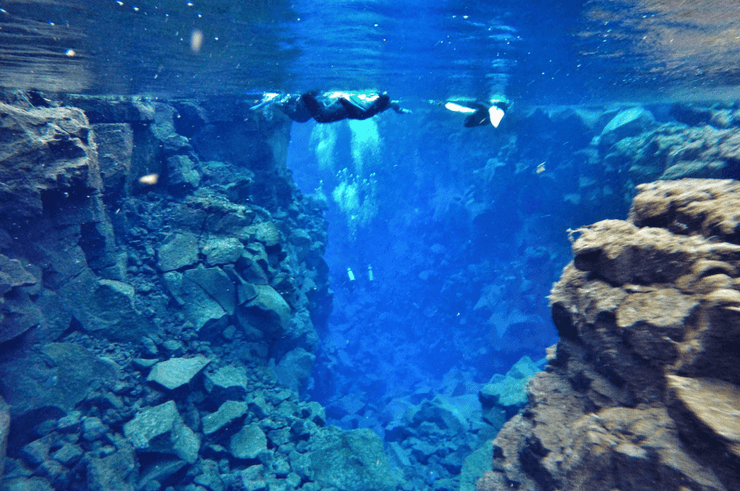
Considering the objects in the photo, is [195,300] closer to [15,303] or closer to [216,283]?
[216,283]

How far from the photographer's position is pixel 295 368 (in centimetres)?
1154

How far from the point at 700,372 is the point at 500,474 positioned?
7.43 ft

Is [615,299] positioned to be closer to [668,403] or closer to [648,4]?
[668,403]

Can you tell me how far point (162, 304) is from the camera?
795cm

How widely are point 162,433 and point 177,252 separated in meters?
4.26

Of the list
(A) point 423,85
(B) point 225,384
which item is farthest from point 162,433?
(A) point 423,85

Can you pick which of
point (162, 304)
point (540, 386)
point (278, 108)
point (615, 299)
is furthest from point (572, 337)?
point (278, 108)

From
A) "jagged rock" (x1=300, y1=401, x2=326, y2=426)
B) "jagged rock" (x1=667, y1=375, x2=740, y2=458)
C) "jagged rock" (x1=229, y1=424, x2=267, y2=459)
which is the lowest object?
"jagged rock" (x1=300, y1=401, x2=326, y2=426)

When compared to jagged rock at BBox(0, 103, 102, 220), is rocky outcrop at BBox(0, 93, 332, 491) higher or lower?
lower

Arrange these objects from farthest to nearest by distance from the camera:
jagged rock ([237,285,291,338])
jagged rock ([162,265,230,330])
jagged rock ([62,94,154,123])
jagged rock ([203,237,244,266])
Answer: jagged rock ([237,285,291,338]) → jagged rock ([203,237,244,266]) → jagged rock ([62,94,154,123]) → jagged rock ([162,265,230,330])

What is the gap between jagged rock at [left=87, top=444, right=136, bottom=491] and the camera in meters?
5.47

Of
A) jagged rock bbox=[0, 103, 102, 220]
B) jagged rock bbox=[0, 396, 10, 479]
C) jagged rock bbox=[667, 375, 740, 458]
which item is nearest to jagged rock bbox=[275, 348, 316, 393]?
jagged rock bbox=[0, 396, 10, 479]

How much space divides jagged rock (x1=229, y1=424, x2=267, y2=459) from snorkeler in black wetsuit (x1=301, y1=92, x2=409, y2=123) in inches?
278

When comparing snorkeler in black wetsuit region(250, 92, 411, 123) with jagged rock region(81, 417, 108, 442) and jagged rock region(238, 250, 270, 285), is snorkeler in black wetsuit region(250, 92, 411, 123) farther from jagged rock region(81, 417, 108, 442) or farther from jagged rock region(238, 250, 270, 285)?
jagged rock region(81, 417, 108, 442)
